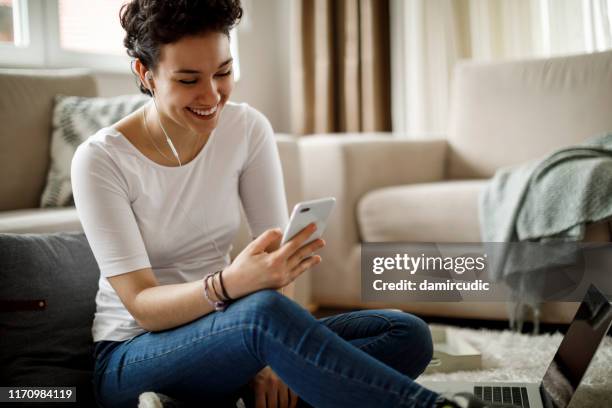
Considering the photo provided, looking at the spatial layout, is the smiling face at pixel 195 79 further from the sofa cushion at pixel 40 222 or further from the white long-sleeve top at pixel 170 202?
the sofa cushion at pixel 40 222

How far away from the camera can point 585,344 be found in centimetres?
119

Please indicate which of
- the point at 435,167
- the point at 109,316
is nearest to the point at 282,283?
the point at 109,316

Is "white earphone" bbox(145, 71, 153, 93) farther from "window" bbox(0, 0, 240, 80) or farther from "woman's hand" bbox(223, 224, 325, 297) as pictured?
"window" bbox(0, 0, 240, 80)

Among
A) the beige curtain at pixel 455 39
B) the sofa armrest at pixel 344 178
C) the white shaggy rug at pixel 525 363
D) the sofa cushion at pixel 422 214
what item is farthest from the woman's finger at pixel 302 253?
the beige curtain at pixel 455 39

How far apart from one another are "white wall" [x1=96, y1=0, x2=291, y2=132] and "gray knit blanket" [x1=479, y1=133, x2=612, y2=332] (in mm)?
1831

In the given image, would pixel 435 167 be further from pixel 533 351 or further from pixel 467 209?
pixel 533 351

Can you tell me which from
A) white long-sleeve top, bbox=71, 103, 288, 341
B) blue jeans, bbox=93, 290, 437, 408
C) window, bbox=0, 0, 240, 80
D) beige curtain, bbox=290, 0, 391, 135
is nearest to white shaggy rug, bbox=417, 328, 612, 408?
blue jeans, bbox=93, 290, 437, 408

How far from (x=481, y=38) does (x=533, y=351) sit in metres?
1.80

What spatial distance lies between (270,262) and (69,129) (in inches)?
47.9

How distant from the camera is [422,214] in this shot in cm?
214

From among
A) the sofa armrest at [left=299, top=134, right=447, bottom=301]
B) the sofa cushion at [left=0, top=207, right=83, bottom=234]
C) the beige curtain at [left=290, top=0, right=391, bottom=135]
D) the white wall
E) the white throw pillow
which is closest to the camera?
the sofa cushion at [left=0, top=207, right=83, bottom=234]

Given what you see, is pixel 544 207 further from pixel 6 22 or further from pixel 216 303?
pixel 6 22

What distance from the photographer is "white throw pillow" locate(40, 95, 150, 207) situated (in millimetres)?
1981

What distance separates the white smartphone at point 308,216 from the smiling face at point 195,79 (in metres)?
0.28
